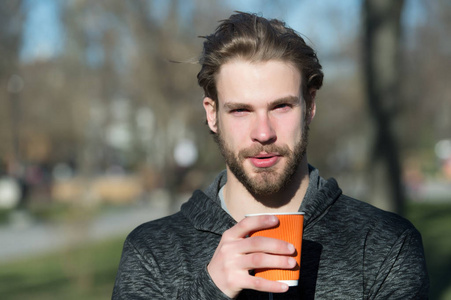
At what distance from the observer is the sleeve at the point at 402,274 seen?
2.25 meters

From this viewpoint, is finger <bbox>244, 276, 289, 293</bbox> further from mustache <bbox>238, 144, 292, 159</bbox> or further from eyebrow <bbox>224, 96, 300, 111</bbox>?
eyebrow <bbox>224, 96, 300, 111</bbox>

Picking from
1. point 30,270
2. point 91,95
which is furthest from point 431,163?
point 30,270

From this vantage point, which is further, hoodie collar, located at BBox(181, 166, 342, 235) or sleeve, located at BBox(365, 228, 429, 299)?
hoodie collar, located at BBox(181, 166, 342, 235)

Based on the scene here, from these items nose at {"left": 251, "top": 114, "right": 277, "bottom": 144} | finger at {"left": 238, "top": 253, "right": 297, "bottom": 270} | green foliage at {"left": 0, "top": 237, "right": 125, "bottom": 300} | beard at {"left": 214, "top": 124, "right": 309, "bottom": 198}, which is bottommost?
green foliage at {"left": 0, "top": 237, "right": 125, "bottom": 300}

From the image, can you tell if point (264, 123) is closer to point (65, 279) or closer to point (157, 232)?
point (157, 232)

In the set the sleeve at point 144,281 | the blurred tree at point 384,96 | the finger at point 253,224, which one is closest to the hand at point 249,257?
the finger at point 253,224

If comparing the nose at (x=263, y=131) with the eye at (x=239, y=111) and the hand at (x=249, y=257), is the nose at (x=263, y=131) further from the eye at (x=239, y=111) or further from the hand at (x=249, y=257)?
the hand at (x=249, y=257)

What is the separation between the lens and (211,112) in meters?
2.70

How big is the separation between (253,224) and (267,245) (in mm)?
71

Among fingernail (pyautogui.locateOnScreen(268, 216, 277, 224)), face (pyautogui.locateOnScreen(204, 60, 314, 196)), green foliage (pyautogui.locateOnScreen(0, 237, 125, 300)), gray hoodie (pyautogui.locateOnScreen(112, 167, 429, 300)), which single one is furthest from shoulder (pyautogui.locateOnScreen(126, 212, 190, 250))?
green foliage (pyautogui.locateOnScreen(0, 237, 125, 300))

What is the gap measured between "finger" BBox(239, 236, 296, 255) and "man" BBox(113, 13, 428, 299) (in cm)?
32

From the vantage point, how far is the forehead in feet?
7.79

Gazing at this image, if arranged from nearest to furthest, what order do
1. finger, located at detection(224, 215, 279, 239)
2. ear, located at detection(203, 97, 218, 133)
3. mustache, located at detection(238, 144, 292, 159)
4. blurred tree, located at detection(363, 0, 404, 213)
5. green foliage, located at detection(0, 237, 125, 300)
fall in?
finger, located at detection(224, 215, 279, 239) → mustache, located at detection(238, 144, 292, 159) → ear, located at detection(203, 97, 218, 133) → blurred tree, located at detection(363, 0, 404, 213) → green foliage, located at detection(0, 237, 125, 300)

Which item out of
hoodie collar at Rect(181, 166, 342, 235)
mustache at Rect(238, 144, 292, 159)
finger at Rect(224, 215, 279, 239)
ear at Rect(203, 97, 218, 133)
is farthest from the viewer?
ear at Rect(203, 97, 218, 133)
